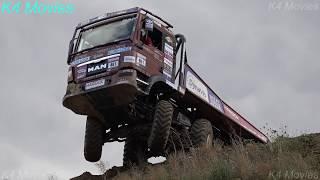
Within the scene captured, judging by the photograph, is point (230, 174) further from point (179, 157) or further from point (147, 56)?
point (147, 56)

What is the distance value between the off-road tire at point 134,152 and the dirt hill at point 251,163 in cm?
152

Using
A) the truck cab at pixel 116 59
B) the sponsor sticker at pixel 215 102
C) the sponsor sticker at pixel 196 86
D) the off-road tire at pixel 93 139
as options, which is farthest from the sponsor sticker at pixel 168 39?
the off-road tire at pixel 93 139

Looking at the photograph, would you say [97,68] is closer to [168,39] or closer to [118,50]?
[118,50]

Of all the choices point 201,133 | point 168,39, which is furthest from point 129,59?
point 201,133

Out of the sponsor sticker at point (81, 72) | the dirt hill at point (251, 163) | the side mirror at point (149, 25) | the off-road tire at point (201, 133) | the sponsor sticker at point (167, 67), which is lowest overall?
the dirt hill at point (251, 163)

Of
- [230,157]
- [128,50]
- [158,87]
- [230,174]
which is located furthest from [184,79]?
[230,174]

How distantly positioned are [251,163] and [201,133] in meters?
4.50

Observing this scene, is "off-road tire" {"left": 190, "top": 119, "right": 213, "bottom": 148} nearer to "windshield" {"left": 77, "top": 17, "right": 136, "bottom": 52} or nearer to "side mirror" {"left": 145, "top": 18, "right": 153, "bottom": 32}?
"side mirror" {"left": 145, "top": 18, "right": 153, "bottom": 32}

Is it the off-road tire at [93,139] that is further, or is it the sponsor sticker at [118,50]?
the off-road tire at [93,139]

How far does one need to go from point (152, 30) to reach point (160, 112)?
184 centimetres

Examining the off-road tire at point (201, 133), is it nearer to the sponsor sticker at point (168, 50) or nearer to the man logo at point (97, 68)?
the sponsor sticker at point (168, 50)

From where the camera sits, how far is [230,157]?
433 inches

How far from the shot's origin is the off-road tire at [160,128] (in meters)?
12.9

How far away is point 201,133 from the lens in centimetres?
1491
